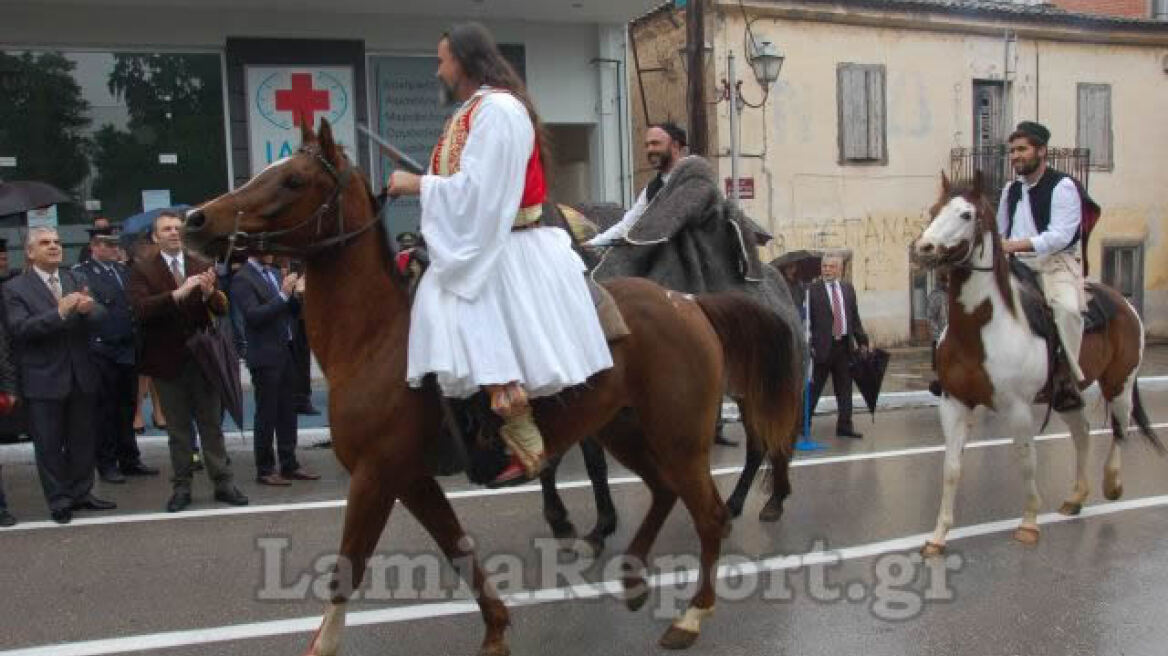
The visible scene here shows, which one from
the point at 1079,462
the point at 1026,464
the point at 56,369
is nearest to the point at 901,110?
the point at 1079,462

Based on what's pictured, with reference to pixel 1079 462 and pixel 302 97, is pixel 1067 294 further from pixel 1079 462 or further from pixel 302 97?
pixel 302 97

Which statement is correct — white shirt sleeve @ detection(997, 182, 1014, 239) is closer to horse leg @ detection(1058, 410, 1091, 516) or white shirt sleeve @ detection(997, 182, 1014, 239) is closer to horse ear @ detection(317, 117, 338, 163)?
horse leg @ detection(1058, 410, 1091, 516)

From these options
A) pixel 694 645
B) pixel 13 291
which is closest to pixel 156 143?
pixel 13 291

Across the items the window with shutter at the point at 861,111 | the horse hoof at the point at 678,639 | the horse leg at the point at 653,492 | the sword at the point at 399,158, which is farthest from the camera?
the window with shutter at the point at 861,111

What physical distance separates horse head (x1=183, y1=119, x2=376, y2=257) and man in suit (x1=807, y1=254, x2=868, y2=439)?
23.6ft

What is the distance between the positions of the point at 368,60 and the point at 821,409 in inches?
324

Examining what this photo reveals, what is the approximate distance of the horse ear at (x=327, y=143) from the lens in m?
3.54

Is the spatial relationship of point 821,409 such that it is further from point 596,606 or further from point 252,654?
point 252,654

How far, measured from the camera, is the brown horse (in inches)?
141

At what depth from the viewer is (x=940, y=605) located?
476 cm

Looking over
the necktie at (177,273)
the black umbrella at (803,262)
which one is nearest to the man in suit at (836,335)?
the black umbrella at (803,262)

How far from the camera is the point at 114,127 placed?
13.2 m

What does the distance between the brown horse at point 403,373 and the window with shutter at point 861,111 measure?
A: 1476 centimetres

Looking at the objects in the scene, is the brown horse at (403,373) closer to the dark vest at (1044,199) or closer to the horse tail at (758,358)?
the horse tail at (758,358)
